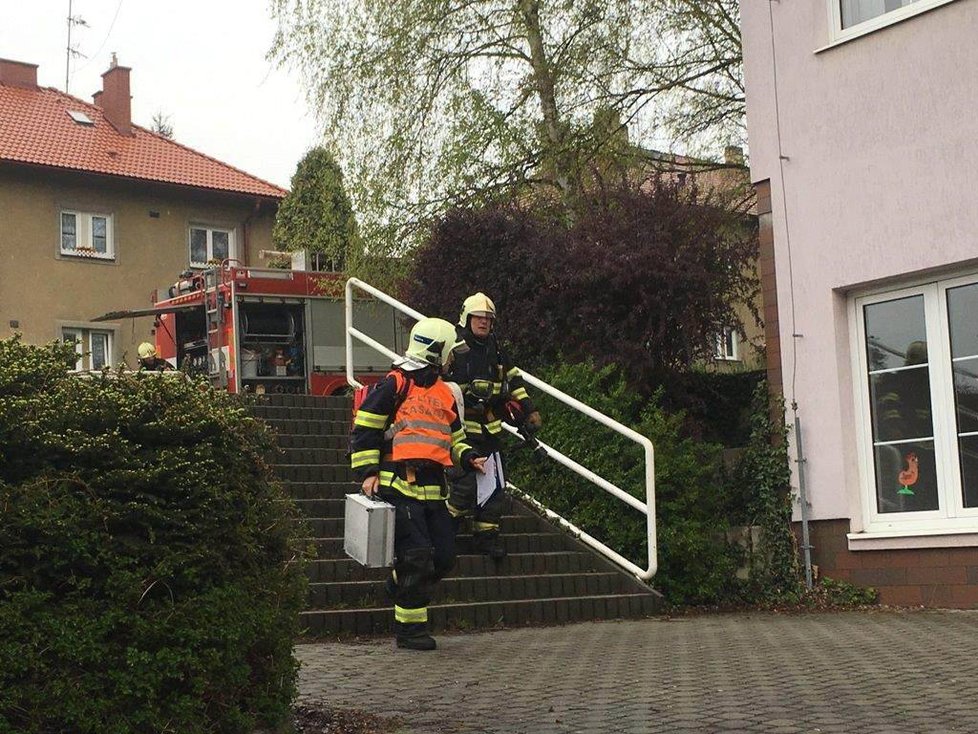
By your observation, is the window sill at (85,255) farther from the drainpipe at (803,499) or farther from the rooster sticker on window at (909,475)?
the rooster sticker on window at (909,475)

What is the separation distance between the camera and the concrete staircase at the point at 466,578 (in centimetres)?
1005

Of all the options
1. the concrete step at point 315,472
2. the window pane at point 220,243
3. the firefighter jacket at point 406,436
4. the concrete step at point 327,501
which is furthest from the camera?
the window pane at point 220,243

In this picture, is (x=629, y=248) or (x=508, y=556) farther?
(x=629, y=248)

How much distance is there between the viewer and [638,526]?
39.9 feet

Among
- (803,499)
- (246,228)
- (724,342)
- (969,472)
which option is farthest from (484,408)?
(246,228)

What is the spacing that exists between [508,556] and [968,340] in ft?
12.7

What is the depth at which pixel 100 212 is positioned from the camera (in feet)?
116

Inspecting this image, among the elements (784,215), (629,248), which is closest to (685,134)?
(629,248)

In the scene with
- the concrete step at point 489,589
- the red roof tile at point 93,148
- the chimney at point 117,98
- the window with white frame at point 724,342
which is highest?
the chimney at point 117,98

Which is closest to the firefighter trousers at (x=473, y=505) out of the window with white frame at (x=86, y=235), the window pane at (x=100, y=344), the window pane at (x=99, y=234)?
the window pane at (x=100, y=344)

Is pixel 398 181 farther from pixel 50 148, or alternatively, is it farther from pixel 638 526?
pixel 50 148

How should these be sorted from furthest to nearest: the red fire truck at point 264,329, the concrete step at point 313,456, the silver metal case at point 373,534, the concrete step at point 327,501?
the red fire truck at point 264,329 < the concrete step at point 313,456 < the concrete step at point 327,501 < the silver metal case at point 373,534

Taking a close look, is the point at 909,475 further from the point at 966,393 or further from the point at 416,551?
the point at 416,551

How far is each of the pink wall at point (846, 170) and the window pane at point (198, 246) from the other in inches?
1017
